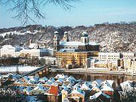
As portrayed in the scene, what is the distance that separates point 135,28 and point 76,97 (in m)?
32.6

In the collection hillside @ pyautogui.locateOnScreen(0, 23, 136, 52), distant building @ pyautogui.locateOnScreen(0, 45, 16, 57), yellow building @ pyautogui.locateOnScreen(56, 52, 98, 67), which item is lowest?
yellow building @ pyautogui.locateOnScreen(56, 52, 98, 67)

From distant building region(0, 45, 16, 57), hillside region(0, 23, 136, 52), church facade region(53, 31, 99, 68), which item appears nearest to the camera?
church facade region(53, 31, 99, 68)

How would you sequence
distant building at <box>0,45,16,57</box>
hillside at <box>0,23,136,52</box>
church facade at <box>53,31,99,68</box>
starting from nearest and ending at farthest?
church facade at <box>53,31,99,68</box> → distant building at <box>0,45,16,57</box> → hillside at <box>0,23,136,52</box>

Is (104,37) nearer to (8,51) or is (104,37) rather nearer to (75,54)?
(8,51)

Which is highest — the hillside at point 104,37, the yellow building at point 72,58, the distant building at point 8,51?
the hillside at point 104,37

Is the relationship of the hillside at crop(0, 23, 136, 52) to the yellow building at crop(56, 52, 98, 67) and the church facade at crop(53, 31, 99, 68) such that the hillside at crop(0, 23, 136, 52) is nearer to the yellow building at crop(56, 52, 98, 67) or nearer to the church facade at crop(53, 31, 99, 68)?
the church facade at crop(53, 31, 99, 68)

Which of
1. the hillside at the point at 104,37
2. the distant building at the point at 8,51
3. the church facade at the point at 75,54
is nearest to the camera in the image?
the church facade at the point at 75,54

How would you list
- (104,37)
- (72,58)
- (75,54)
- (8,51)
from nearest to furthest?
(72,58) < (75,54) < (8,51) < (104,37)

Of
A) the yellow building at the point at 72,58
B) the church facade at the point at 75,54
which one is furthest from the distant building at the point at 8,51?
the yellow building at the point at 72,58

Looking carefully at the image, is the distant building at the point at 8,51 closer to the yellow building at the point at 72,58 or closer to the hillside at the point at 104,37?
the hillside at the point at 104,37

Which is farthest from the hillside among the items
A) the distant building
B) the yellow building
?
the yellow building

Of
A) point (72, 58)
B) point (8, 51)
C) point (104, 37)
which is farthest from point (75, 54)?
point (104, 37)

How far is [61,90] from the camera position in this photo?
387 inches

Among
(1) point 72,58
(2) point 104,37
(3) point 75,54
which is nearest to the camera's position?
(1) point 72,58
